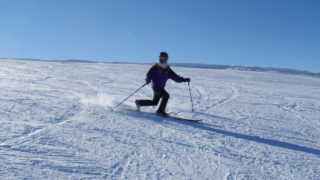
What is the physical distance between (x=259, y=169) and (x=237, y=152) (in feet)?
2.06

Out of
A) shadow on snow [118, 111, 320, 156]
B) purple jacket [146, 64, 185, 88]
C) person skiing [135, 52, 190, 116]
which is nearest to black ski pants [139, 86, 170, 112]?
person skiing [135, 52, 190, 116]

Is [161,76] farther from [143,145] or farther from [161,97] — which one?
[143,145]

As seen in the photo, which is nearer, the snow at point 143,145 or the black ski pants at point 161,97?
the snow at point 143,145

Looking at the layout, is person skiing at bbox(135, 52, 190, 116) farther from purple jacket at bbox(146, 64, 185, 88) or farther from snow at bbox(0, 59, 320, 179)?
snow at bbox(0, 59, 320, 179)

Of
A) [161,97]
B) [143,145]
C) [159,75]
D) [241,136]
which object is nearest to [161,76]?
[159,75]

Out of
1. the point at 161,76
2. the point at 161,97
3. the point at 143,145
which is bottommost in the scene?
the point at 143,145

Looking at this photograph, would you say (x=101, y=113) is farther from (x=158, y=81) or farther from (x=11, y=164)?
(x=11, y=164)

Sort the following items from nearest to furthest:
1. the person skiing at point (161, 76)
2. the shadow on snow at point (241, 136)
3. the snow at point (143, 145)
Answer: the snow at point (143, 145) → the shadow on snow at point (241, 136) → the person skiing at point (161, 76)

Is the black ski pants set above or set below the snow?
above

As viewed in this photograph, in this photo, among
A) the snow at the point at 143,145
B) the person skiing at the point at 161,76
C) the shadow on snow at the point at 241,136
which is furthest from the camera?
the person skiing at the point at 161,76

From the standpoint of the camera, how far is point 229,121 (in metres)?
6.69

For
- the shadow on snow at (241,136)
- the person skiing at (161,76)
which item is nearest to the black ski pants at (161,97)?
the person skiing at (161,76)

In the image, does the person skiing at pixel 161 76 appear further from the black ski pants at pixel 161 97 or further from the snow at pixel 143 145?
the snow at pixel 143 145

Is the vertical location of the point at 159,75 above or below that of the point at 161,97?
above
